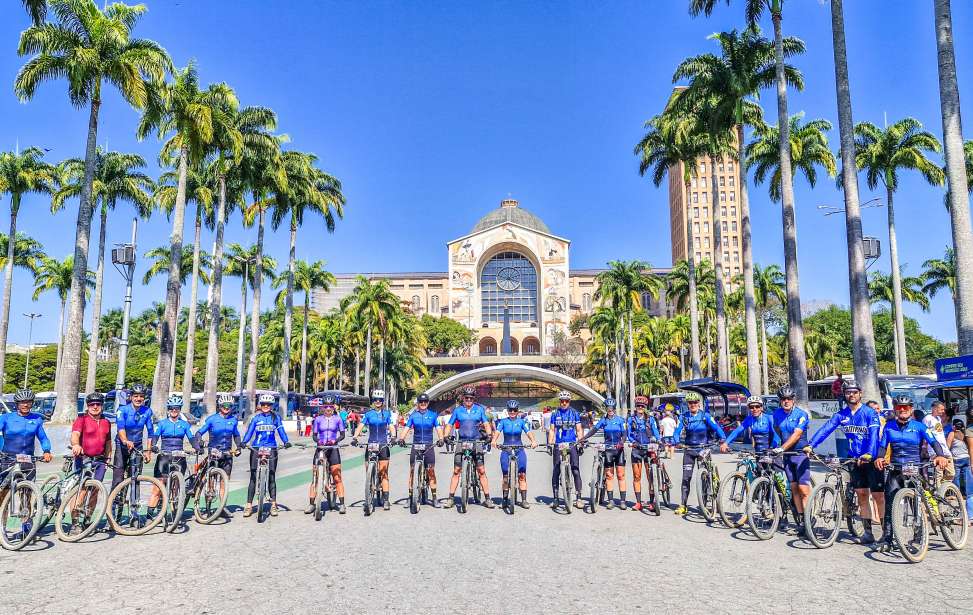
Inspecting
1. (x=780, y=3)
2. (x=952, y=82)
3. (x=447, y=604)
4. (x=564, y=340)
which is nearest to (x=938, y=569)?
(x=447, y=604)

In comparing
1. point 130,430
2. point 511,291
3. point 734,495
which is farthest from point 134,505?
point 511,291

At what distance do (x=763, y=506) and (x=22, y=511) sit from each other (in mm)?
8859

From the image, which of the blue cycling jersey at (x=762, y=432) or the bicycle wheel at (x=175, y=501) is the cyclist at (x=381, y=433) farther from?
the blue cycling jersey at (x=762, y=432)

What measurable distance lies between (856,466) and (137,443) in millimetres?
9278

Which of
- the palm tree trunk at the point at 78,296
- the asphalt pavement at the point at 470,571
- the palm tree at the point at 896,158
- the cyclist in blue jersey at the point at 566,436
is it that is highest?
the palm tree at the point at 896,158

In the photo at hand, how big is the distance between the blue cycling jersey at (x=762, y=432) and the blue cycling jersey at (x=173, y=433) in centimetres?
758

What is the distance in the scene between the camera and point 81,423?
336 inches

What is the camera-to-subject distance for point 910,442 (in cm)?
786

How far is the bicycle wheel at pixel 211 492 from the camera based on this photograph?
9.48 meters

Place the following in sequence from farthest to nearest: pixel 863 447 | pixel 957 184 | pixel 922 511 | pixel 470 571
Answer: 1. pixel 957 184
2. pixel 863 447
3. pixel 922 511
4. pixel 470 571

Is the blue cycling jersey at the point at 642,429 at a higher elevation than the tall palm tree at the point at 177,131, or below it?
below

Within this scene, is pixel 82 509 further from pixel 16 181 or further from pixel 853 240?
pixel 16 181

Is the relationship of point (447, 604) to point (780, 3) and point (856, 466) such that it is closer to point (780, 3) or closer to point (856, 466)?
point (856, 466)

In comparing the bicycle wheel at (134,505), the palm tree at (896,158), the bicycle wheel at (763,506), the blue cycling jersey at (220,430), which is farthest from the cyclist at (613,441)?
the palm tree at (896,158)
